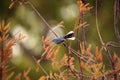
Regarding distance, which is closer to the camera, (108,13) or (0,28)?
(0,28)

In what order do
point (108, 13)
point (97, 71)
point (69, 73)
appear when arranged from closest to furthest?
point (97, 71), point (69, 73), point (108, 13)

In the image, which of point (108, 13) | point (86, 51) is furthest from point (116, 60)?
point (108, 13)

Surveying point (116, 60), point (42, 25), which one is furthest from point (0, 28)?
point (42, 25)

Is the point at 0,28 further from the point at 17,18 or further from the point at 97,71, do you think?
the point at 17,18

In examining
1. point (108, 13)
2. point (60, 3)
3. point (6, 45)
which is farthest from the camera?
point (60, 3)

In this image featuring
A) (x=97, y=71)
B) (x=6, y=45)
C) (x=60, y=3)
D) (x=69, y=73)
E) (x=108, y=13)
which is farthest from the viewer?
(x=60, y=3)

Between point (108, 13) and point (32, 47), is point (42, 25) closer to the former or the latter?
point (32, 47)

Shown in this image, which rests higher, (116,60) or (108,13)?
(116,60)

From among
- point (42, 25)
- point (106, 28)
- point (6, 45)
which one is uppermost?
point (6, 45)

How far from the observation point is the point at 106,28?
4.65m

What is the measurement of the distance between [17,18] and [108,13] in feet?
3.75

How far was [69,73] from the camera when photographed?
1.71m

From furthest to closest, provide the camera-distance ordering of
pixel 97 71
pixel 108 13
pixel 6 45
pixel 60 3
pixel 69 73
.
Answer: pixel 60 3
pixel 108 13
pixel 69 73
pixel 97 71
pixel 6 45

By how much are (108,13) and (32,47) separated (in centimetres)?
107
